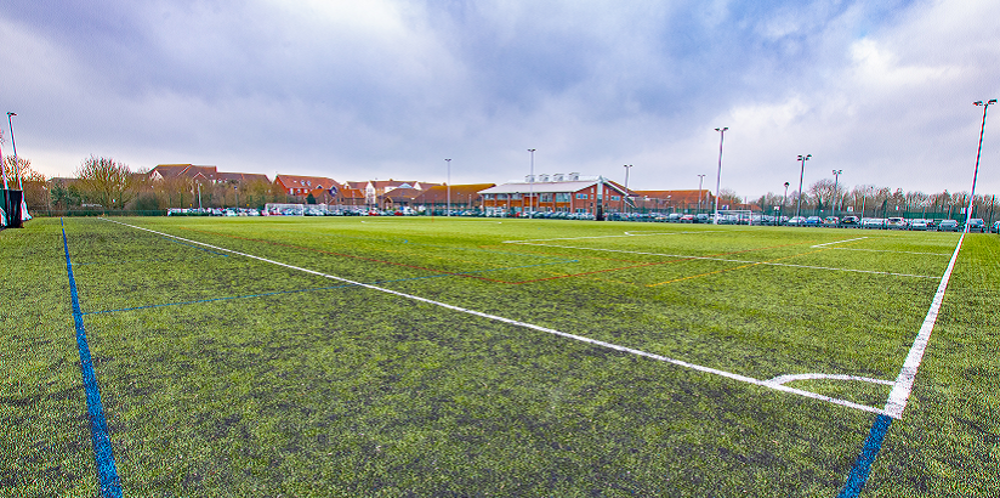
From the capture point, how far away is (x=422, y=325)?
4684 mm

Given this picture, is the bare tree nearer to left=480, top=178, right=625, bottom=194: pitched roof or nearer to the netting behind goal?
left=480, top=178, right=625, bottom=194: pitched roof

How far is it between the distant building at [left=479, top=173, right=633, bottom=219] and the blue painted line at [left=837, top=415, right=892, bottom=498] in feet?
226

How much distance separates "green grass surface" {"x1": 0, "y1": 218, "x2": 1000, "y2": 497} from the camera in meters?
2.10

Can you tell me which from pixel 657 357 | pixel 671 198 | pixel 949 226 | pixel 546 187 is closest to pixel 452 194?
pixel 546 187

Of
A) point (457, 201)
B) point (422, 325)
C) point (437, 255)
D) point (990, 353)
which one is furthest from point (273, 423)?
point (457, 201)

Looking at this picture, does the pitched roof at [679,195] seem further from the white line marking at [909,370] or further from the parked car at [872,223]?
the white line marking at [909,370]

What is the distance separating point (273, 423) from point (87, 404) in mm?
1255

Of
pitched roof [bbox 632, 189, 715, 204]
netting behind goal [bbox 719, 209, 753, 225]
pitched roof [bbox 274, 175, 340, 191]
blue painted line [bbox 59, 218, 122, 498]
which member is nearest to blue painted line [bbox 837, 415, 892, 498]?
blue painted line [bbox 59, 218, 122, 498]

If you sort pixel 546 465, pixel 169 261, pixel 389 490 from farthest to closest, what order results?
pixel 169 261, pixel 546 465, pixel 389 490

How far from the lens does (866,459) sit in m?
2.24

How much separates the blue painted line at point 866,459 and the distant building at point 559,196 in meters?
68.9

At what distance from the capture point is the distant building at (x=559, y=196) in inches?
2982

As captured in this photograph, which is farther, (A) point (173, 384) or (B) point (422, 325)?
(B) point (422, 325)

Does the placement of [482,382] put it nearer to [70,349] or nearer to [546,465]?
[546,465]
